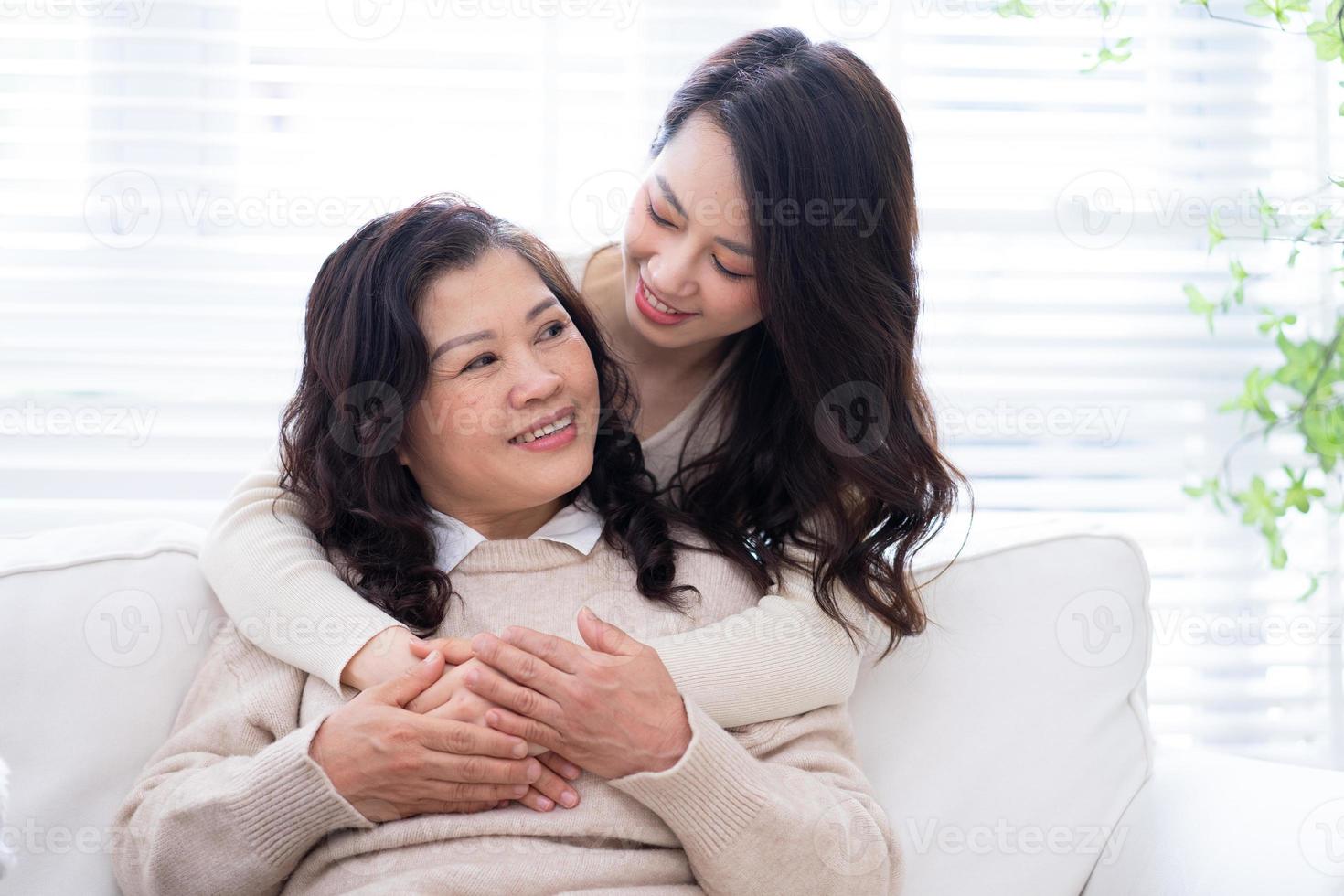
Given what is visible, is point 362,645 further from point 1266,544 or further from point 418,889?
point 1266,544

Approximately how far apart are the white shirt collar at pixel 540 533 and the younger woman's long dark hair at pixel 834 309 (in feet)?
0.60

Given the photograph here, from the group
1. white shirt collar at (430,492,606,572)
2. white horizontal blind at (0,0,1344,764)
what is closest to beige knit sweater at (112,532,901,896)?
white shirt collar at (430,492,606,572)

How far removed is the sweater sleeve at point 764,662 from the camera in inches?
54.7

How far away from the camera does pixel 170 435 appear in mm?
2217

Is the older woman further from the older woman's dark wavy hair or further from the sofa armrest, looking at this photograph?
the sofa armrest

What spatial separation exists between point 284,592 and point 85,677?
1.10ft

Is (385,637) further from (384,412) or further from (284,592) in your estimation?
(384,412)

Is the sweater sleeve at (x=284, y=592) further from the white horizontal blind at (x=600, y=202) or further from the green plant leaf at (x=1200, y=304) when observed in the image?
the green plant leaf at (x=1200, y=304)

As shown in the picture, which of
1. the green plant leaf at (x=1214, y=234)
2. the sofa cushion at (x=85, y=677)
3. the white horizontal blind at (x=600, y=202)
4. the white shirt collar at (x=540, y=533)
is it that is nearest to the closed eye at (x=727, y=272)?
the white shirt collar at (x=540, y=533)

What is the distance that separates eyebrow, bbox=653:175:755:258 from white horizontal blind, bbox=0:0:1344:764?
0.70m

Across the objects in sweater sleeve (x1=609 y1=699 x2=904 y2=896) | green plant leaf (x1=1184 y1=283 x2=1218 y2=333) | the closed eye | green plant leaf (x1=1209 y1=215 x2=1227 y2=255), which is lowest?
sweater sleeve (x1=609 y1=699 x2=904 y2=896)

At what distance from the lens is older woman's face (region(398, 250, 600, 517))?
145cm

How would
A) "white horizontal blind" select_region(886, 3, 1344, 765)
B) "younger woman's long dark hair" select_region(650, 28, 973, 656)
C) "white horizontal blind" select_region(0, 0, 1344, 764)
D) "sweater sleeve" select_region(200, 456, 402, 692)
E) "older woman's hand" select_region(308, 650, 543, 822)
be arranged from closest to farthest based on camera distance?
"older woman's hand" select_region(308, 650, 543, 822)
"sweater sleeve" select_region(200, 456, 402, 692)
"younger woman's long dark hair" select_region(650, 28, 973, 656)
"white horizontal blind" select_region(0, 0, 1344, 764)
"white horizontal blind" select_region(886, 3, 1344, 765)

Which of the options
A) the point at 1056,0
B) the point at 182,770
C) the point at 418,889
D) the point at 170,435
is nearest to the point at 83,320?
the point at 170,435
